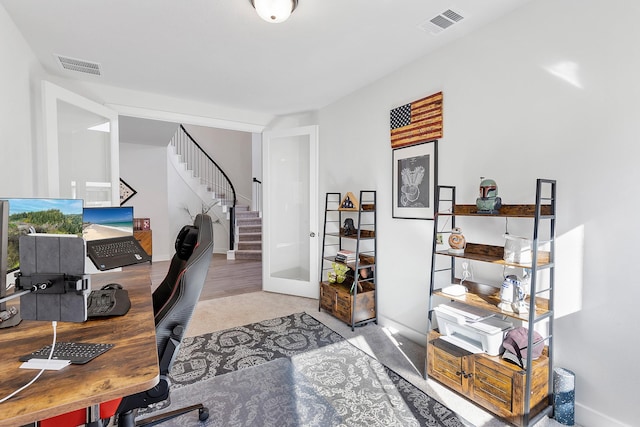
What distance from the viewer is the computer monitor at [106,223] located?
201cm

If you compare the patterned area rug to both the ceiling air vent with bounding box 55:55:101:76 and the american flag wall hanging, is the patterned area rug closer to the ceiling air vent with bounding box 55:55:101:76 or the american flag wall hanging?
the american flag wall hanging

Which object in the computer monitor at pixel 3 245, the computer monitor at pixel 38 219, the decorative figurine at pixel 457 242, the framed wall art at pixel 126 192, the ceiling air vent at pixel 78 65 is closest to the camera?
the computer monitor at pixel 3 245

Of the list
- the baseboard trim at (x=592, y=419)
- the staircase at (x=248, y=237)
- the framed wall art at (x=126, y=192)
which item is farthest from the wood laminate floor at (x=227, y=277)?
the baseboard trim at (x=592, y=419)

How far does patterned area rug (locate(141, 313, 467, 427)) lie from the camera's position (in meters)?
1.78

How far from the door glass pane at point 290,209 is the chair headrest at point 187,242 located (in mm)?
2377

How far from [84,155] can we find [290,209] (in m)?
2.26

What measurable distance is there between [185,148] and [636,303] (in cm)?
822

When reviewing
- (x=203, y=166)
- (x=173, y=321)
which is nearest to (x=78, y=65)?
(x=173, y=321)

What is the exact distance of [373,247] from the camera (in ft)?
10.6

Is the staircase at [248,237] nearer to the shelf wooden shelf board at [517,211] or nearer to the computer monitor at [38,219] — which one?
the computer monitor at [38,219]

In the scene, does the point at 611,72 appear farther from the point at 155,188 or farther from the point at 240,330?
the point at 155,188

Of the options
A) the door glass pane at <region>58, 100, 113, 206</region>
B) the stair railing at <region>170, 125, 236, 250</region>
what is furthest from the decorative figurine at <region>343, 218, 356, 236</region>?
the stair railing at <region>170, 125, 236, 250</region>

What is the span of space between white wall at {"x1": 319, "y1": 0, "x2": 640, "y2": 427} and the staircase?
513cm

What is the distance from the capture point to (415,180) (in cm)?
269
